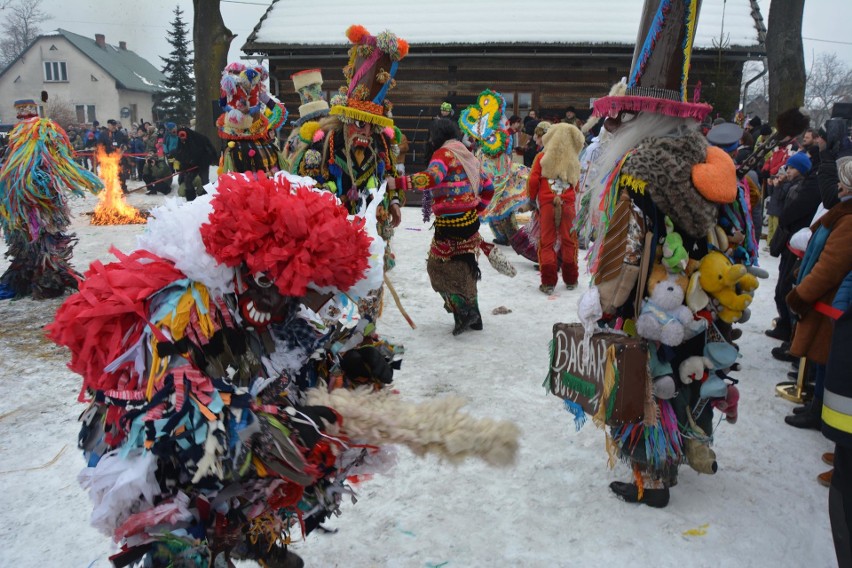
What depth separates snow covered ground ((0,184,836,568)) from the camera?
2.94m

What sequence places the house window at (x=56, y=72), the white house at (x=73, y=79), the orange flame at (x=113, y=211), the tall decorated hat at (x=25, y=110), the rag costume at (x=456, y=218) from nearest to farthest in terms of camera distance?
1. the rag costume at (x=456, y=218)
2. the tall decorated hat at (x=25, y=110)
3. the orange flame at (x=113, y=211)
4. the white house at (x=73, y=79)
5. the house window at (x=56, y=72)

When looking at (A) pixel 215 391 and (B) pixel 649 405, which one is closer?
(A) pixel 215 391

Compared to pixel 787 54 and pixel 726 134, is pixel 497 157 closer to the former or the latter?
pixel 726 134

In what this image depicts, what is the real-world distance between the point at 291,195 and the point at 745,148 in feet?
33.3

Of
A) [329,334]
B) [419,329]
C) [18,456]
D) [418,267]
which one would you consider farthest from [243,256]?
[418,267]

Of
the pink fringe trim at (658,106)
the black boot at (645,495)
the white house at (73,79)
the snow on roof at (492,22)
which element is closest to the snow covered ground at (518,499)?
the black boot at (645,495)

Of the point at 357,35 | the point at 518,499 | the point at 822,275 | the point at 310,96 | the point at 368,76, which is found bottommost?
the point at 518,499

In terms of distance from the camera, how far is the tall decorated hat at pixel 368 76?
204 inches

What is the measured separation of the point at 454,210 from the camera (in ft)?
18.3

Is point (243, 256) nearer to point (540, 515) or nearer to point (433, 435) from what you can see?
point (433, 435)

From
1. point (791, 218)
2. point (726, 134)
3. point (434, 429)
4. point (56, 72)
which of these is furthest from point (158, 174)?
point (56, 72)

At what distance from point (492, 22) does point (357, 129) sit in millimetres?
12120

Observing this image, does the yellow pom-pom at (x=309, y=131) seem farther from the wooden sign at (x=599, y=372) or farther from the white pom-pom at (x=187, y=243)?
the white pom-pom at (x=187, y=243)

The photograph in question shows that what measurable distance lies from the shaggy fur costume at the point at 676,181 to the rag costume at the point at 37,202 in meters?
6.11
